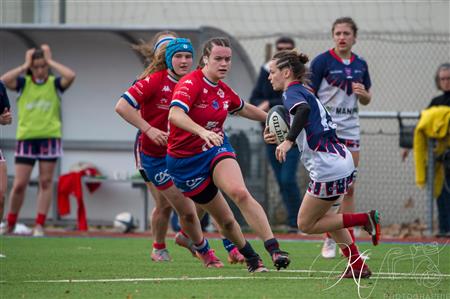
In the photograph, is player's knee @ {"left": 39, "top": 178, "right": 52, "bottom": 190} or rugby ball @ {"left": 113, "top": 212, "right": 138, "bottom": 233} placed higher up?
player's knee @ {"left": 39, "top": 178, "right": 52, "bottom": 190}

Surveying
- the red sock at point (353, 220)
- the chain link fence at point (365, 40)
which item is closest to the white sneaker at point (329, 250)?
the red sock at point (353, 220)

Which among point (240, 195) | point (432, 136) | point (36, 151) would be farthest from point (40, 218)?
point (240, 195)

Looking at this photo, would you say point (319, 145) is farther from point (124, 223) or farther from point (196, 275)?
point (124, 223)

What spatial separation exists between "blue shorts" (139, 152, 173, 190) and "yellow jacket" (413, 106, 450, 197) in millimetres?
5025

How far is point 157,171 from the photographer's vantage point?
9516 mm

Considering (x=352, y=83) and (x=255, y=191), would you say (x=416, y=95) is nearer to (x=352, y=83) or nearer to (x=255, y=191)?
(x=255, y=191)

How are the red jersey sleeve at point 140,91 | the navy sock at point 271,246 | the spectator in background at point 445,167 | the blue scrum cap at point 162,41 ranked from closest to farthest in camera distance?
the navy sock at point 271,246 → the red jersey sleeve at point 140,91 → the blue scrum cap at point 162,41 → the spectator in background at point 445,167

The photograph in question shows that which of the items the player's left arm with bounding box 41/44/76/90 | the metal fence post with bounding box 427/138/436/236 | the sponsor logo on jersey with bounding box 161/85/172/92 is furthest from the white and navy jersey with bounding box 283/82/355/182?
the player's left arm with bounding box 41/44/76/90

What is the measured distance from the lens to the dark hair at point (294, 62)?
8.35 m

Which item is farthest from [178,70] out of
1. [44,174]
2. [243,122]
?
[243,122]

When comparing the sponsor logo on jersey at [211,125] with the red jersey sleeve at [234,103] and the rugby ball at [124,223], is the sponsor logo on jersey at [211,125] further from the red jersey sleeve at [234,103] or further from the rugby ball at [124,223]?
the rugby ball at [124,223]

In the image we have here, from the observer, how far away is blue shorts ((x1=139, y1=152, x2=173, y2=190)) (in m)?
9.43

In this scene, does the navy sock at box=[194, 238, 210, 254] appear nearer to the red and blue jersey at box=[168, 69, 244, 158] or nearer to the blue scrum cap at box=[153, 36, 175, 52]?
the red and blue jersey at box=[168, 69, 244, 158]

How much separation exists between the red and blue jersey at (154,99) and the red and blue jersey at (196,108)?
0.76m
